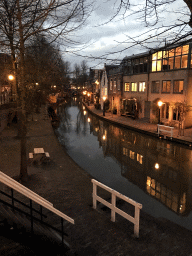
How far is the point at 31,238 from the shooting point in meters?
3.61

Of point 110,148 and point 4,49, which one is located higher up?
point 4,49

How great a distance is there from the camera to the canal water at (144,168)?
7.47 meters

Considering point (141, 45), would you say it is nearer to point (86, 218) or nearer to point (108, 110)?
point (86, 218)

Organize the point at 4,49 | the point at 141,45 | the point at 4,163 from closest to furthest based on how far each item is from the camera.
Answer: the point at 141,45
the point at 4,49
the point at 4,163

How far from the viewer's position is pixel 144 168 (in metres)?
11.1

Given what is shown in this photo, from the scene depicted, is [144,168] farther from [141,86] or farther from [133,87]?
[133,87]

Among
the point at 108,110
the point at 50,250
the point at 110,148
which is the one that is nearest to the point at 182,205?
the point at 50,250

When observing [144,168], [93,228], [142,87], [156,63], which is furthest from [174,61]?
[93,228]

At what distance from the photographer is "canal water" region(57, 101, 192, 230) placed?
747 cm

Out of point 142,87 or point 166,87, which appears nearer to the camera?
point 166,87

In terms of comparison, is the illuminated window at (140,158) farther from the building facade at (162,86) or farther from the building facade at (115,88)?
the building facade at (115,88)

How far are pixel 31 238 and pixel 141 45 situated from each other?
4.35 meters

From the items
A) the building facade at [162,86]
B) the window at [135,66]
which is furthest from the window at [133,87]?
the window at [135,66]

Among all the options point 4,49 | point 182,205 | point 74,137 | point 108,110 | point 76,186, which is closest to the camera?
point 182,205
